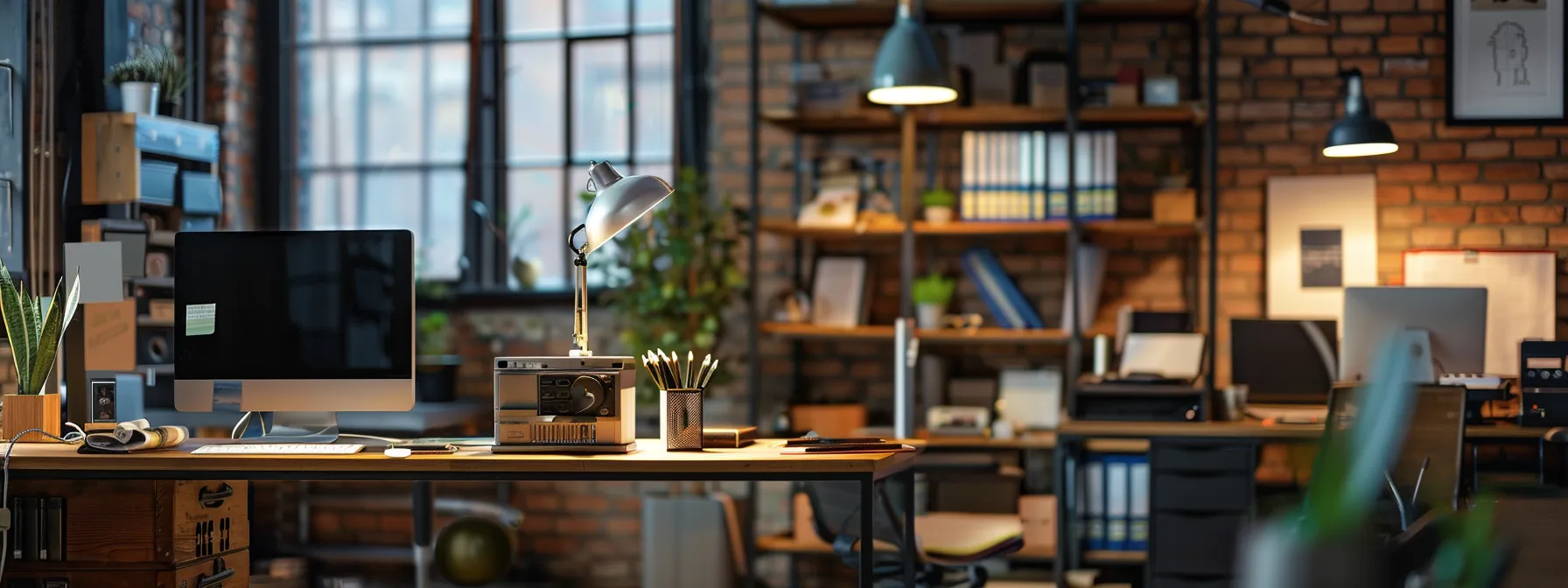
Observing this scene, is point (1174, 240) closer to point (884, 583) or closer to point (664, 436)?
point (884, 583)

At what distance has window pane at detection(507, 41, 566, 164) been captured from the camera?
5.55 metres

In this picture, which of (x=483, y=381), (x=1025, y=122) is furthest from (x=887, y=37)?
(x=483, y=381)

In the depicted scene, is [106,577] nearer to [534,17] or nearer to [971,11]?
[534,17]

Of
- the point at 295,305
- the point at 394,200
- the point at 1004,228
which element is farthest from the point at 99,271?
the point at 1004,228

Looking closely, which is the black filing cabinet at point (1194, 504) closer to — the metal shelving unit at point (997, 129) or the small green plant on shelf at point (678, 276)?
the metal shelving unit at point (997, 129)

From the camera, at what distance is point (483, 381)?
5.53m

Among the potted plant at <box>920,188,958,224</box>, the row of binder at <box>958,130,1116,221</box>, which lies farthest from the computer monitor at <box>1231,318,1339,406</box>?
the potted plant at <box>920,188,958,224</box>

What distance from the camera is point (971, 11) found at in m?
4.93

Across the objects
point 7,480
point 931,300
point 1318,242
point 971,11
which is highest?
point 971,11

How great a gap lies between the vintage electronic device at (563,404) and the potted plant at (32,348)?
1.17 meters

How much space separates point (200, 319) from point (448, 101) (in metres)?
2.57

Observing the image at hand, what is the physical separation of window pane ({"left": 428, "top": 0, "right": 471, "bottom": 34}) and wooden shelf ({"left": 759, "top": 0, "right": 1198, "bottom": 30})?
1.36 m

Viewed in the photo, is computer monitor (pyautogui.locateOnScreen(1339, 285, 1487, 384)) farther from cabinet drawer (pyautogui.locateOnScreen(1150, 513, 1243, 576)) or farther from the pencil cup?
the pencil cup

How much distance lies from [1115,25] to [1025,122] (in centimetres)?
49
